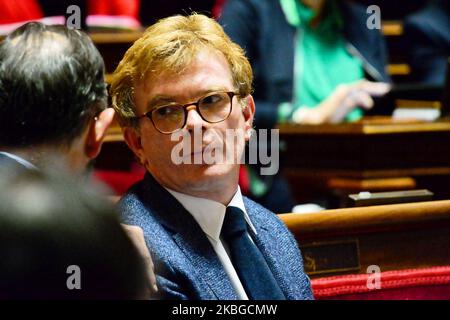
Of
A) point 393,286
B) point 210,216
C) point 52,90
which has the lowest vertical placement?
point 393,286

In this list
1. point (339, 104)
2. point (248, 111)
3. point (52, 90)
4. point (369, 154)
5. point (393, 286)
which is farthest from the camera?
point (339, 104)

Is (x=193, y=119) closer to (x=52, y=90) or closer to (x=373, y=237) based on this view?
(x=52, y=90)

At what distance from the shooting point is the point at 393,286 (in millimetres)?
1706

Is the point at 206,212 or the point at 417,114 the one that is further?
the point at 417,114

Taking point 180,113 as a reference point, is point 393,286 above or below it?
below

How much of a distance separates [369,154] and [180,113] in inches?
55.2

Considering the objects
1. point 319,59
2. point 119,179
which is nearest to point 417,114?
point 319,59

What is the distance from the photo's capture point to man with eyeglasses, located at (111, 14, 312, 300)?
1397 millimetres

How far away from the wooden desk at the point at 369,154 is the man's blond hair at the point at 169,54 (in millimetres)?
1246

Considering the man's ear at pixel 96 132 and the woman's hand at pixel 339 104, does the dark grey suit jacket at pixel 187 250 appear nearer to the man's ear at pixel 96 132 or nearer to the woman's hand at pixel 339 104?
the man's ear at pixel 96 132

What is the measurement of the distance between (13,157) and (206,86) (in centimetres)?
52

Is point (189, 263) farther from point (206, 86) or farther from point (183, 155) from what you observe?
point (206, 86)

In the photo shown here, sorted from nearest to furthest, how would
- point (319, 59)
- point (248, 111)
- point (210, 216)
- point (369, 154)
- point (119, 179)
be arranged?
point (210, 216) < point (248, 111) < point (119, 179) < point (369, 154) < point (319, 59)

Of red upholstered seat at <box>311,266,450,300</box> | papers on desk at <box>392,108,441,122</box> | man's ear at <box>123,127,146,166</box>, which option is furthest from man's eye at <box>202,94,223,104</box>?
papers on desk at <box>392,108,441,122</box>
